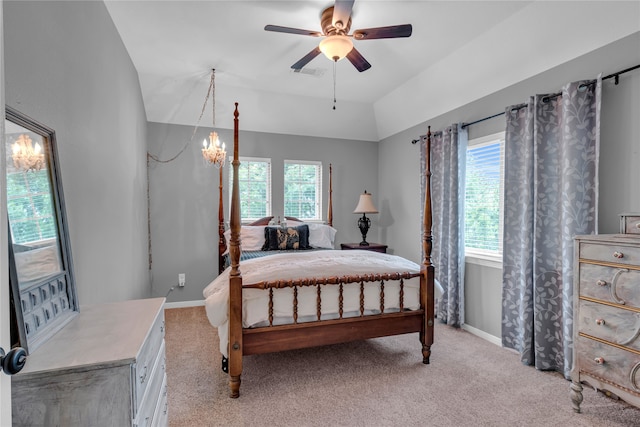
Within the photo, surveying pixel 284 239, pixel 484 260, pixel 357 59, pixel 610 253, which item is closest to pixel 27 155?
pixel 357 59

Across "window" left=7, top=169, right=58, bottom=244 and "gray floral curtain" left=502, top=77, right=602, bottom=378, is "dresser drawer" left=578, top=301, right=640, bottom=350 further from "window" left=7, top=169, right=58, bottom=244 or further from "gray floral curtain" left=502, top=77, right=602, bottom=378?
"window" left=7, top=169, right=58, bottom=244

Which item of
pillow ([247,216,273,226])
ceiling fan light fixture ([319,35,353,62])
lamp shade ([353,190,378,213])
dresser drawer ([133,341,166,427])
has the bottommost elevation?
dresser drawer ([133,341,166,427])

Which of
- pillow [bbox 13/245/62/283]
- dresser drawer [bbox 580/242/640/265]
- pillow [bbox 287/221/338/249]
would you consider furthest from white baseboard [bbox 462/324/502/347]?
pillow [bbox 13/245/62/283]

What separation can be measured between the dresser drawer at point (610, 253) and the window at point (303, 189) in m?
3.48

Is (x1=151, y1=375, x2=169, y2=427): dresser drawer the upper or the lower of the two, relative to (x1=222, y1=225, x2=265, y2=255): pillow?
lower

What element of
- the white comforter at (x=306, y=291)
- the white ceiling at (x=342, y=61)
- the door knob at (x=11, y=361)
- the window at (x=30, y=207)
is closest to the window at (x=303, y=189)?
the white ceiling at (x=342, y=61)

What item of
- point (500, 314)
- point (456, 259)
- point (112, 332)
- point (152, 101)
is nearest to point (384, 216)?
point (456, 259)

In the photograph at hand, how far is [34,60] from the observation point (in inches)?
51.7

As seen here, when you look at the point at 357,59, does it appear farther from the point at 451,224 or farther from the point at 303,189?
the point at 303,189

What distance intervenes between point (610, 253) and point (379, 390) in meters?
1.69

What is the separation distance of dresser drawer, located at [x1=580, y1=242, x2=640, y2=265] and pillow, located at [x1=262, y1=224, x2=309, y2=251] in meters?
2.82

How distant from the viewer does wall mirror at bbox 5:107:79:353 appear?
98 cm

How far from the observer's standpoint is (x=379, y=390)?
89.4 inches

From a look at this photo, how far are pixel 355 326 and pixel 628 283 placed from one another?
168cm
